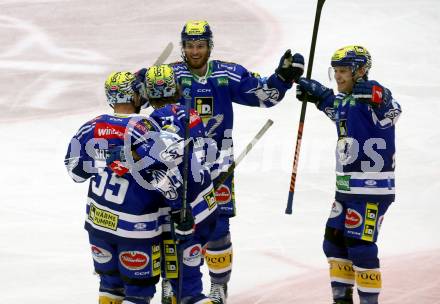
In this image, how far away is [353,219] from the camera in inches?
261

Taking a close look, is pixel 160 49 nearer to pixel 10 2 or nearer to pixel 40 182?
pixel 10 2

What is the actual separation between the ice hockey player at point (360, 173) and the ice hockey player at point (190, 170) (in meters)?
0.98

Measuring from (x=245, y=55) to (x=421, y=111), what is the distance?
288cm

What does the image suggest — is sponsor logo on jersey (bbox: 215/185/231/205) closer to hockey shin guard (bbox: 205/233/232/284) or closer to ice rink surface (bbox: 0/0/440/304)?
hockey shin guard (bbox: 205/233/232/284)

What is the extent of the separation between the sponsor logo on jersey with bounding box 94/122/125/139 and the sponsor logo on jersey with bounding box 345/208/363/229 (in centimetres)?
175

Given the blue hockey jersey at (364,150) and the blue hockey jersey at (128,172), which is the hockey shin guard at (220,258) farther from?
the blue hockey jersey at (128,172)

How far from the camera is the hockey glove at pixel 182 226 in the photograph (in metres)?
5.88

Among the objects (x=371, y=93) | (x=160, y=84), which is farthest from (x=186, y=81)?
(x=371, y=93)

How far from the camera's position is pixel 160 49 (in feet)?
44.9

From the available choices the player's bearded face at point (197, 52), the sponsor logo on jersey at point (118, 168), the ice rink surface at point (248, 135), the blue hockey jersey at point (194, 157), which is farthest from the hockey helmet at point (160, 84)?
the ice rink surface at point (248, 135)

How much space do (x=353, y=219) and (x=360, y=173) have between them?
31 centimetres

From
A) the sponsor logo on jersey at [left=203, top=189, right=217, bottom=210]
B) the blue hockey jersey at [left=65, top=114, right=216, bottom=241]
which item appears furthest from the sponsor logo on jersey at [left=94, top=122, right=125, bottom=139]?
the sponsor logo on jersey at [left=203, top=189, right=217, bottom=210]

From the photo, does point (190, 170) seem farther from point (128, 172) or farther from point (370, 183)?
point (370, 183)

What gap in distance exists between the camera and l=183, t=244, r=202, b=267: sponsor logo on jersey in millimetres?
6137
